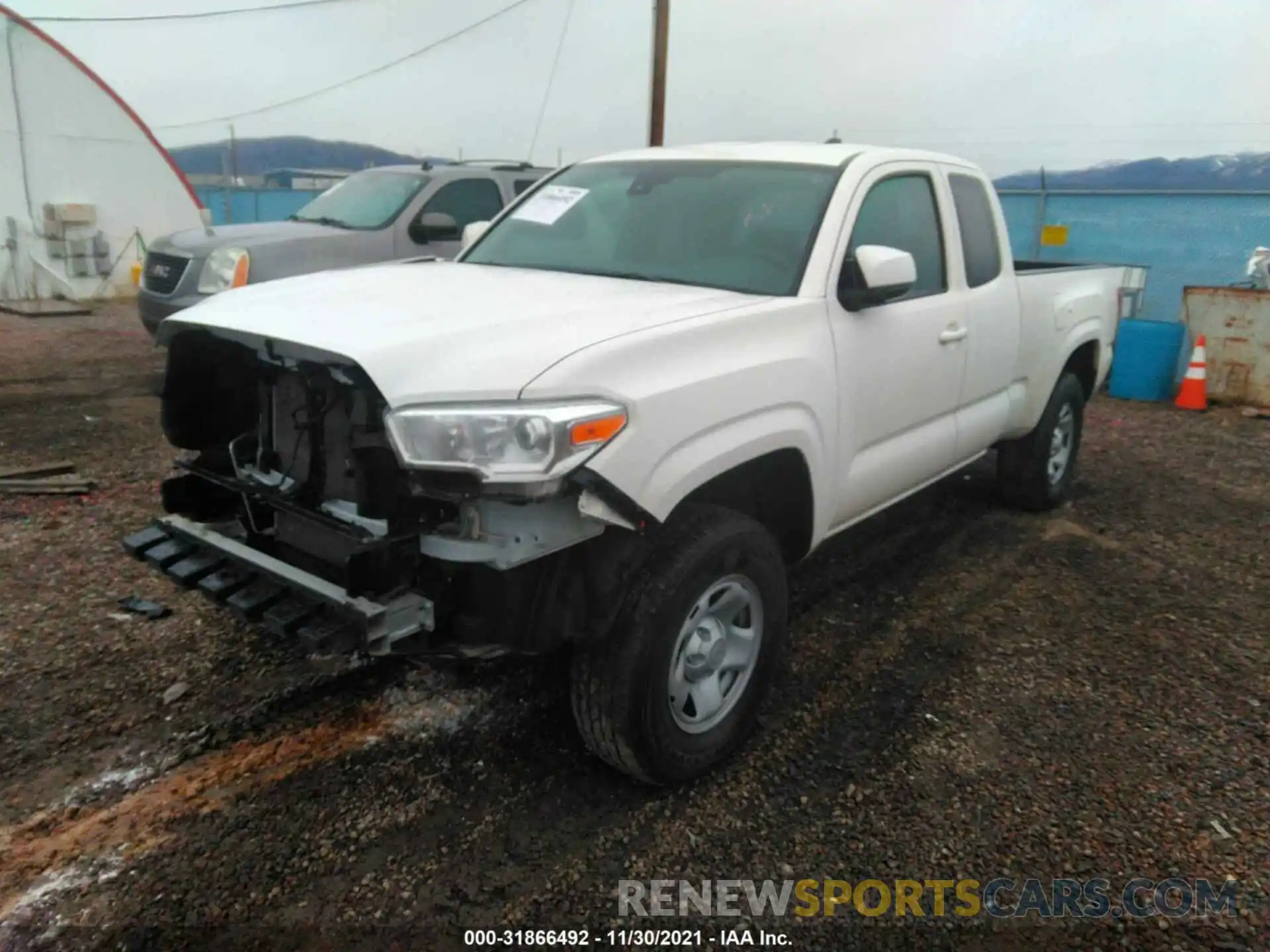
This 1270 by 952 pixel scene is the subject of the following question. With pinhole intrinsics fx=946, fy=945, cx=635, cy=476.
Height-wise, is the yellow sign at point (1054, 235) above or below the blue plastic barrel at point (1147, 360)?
above

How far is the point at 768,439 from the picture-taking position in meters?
2.96

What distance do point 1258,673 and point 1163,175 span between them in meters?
13.9

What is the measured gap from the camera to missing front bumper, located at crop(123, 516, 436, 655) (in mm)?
2400

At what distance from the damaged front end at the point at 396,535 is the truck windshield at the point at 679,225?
1.28m

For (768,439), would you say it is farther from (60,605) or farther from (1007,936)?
(60,605)

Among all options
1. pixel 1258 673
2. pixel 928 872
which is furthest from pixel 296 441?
pixel 1258 673

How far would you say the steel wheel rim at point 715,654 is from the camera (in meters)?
2.87

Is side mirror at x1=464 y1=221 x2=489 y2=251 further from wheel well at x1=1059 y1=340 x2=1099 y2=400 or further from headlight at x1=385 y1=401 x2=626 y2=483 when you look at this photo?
wheel well at x1=1059 y1=340 x2=1099 y2=400

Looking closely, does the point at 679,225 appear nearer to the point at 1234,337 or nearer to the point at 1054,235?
the point at 1234,337

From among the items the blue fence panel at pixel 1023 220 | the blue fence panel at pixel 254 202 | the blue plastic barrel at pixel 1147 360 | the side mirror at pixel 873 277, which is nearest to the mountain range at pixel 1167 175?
the blue fence panel at pixel 1023 220

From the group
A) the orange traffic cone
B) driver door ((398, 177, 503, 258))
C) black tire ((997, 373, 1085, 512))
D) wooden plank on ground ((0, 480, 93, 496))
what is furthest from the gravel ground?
the orange traffic cone

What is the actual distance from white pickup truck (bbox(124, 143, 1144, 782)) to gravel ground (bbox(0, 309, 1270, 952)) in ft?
1.24

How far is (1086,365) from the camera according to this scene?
582 cm

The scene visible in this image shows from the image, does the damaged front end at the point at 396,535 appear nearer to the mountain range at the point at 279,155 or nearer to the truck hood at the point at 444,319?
the truck hood at the point at 444,319
